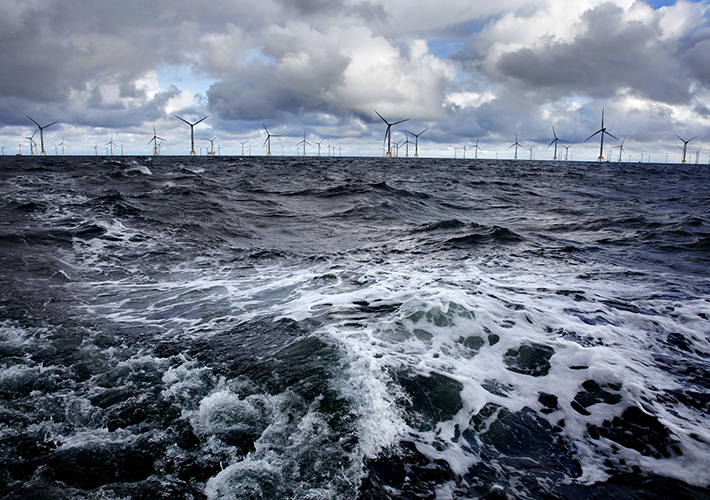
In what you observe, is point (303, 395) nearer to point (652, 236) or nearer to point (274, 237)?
point (274, 237)

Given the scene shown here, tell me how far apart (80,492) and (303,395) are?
6.88ft

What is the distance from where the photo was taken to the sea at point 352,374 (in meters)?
3.37

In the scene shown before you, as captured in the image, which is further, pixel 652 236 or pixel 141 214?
pixel 141 214

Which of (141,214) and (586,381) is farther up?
(141,214)

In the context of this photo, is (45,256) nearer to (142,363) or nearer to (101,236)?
(101,236)

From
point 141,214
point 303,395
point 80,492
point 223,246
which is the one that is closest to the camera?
point 80,492

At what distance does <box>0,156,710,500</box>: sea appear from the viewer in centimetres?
337

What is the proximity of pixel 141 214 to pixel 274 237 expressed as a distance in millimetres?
6747

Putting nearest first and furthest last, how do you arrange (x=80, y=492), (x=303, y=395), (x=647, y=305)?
(x=80, y=492) → (x=303, y=395) → (x=647, y=305)

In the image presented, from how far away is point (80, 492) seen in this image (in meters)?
3.09

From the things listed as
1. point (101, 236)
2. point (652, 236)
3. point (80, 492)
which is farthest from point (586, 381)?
point (101, 236)

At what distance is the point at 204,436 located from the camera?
3.80 metres

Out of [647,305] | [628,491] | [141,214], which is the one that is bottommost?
[628,491]

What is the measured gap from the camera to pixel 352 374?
4.73 meters
